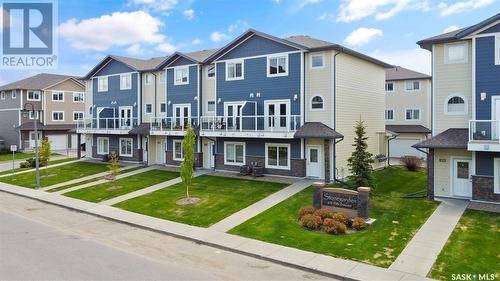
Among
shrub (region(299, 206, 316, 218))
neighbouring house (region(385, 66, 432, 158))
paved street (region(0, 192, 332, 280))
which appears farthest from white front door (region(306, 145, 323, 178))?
neighbouring house (region(385, 66, 432, 158))

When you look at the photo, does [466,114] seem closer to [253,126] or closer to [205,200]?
[253,126]

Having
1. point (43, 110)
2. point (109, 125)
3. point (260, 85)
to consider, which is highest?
point (260, 85)

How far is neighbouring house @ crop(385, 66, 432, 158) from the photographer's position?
39.7 metres

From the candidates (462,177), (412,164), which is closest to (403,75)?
(412,164)

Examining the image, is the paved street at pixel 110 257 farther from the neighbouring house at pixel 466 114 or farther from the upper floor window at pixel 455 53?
the upper floor window at pixel 455 53

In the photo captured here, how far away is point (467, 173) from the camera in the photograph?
19.5 metres

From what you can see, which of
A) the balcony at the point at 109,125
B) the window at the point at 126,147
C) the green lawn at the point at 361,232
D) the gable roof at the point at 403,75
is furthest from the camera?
the gable roof at the point at 403,75

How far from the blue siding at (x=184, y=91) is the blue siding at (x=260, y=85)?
2.85 meters

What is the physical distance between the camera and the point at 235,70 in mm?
28875

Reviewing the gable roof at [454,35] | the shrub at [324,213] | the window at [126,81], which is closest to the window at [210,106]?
the window at [126,81]

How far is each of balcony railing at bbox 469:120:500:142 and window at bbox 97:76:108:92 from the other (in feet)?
105

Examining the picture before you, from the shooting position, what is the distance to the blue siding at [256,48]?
26.5m

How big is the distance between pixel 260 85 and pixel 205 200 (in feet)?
31.9

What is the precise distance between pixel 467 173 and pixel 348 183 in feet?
21.9
